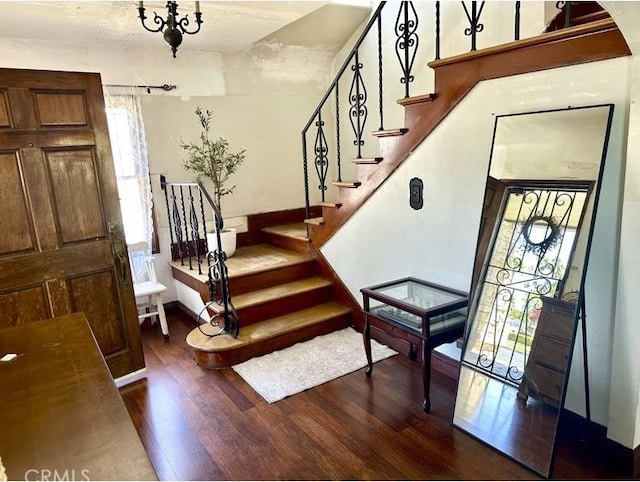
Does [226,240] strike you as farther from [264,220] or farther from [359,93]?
[359,93]

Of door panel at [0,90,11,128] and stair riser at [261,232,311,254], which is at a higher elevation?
door panel at [0,90,11,128]

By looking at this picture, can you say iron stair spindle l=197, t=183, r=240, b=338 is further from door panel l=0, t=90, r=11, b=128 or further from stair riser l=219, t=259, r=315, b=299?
door panel l=0, t=90, r=11, b=128

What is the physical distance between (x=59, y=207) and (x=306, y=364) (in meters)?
1.99

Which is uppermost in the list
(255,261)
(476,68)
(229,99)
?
(229,99)

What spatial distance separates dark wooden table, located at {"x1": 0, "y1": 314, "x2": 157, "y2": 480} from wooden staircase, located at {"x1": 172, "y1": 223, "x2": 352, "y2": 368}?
163 centimetres

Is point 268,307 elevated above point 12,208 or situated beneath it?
situated beneath

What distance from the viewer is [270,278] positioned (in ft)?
13.2

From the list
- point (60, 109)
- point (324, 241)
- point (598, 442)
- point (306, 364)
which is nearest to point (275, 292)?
point (324, 241)

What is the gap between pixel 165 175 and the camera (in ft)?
14.4

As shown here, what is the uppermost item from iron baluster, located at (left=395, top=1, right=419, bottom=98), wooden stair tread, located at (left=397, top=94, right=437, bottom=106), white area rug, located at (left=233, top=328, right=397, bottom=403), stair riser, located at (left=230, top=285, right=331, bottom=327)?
iron baluster, located at (left=395, top=1, right=419, bottom=98)

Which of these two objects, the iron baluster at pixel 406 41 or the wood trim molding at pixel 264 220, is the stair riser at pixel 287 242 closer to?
the wood trim molding at pixel 264 220

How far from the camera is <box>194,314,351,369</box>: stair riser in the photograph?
330 centimetres

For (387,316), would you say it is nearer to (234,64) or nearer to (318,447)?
(318,447)

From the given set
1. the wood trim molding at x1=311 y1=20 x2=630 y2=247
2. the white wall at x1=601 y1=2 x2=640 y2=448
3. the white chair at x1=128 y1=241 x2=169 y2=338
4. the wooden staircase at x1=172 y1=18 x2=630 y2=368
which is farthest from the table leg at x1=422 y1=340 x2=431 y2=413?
the white chair at x1=128 y1=241 x2=169 y2=338
